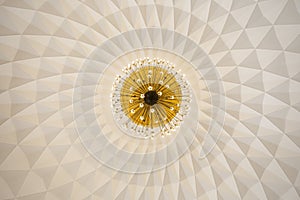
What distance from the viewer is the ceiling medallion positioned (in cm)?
963

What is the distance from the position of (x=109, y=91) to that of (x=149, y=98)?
108 inches

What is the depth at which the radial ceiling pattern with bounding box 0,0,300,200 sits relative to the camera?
9.63 meters

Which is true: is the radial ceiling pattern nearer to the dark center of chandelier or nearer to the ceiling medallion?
the ceiling medallion

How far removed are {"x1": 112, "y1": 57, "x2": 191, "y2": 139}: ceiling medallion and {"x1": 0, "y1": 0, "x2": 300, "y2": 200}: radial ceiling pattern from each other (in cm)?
49

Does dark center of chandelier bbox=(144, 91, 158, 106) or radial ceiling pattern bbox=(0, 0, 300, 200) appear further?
radial ceiling pattern bbox=(0, 0, 300, 200)

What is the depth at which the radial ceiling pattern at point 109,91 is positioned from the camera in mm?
9633

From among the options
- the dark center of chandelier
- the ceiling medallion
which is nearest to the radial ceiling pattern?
the ceiling medallion

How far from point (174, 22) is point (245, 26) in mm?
2766

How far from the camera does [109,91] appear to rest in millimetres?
11312

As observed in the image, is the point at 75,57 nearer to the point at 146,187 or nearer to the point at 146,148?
the point at 146,148

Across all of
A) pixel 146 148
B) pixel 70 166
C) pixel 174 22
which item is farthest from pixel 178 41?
pixel 70 166

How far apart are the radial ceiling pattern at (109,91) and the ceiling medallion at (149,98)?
0.49 meters

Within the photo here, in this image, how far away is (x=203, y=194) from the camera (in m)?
11.4

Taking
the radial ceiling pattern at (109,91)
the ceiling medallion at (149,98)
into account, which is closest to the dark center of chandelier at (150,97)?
the ceiling medallion at (149,98)
